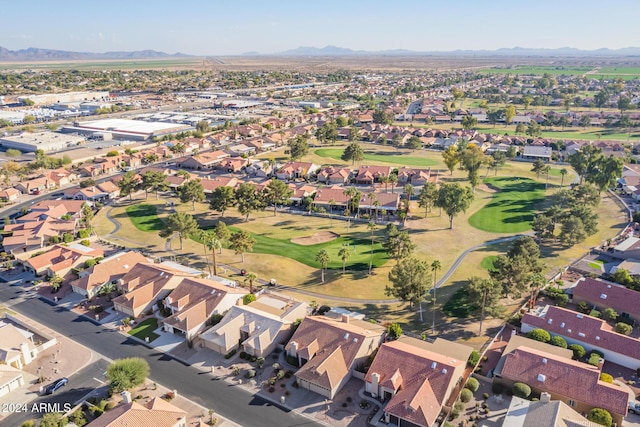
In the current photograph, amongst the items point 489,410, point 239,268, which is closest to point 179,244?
point 239,268

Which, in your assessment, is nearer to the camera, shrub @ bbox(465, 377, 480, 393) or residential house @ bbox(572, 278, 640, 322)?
shrub @ bbox(465, 377, 480, 393)

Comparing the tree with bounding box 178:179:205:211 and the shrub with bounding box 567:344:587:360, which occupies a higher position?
the tree with bounding box 178:179:205:211

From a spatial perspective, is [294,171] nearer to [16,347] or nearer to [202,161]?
[202,161]

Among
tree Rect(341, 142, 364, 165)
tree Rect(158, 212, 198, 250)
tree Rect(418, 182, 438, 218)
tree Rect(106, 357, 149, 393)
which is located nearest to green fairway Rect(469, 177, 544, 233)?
tree Rect(418, 182, 438, 218)

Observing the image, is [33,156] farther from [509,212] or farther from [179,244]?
[509,212]

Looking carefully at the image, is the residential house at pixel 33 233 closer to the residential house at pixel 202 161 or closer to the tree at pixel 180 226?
the tree at pixel 180 226

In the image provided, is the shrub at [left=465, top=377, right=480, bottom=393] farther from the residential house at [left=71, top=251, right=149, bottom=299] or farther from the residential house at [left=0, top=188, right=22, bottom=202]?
the residential house at [left=0, top=188, right=22, bottom=202]

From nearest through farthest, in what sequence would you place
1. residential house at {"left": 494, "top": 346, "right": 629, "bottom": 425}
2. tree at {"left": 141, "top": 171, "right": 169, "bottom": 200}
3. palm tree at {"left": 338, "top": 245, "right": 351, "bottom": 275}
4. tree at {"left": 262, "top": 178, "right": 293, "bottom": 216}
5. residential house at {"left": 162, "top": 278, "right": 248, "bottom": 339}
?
residential house at {"left": 494, "top": 346, "right": 629, "bottom": 425}, residential house at {"left": 162, "top": 278, "right": 248, "bottom": 339}, palm tree at {"left": 338, "top": 245, "right": 351, "bottom": 275}, tree at {"left": 262, "top": 178, "right": 293, "bottom": 216}, tree at {"left": 141, "top": 171, "right": 169, "bottom": 200}
